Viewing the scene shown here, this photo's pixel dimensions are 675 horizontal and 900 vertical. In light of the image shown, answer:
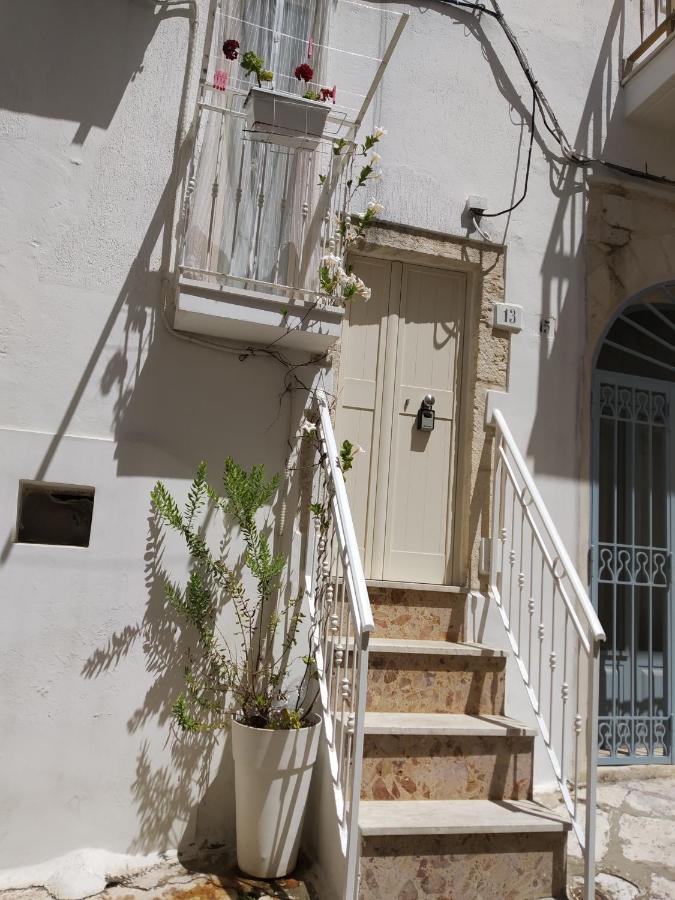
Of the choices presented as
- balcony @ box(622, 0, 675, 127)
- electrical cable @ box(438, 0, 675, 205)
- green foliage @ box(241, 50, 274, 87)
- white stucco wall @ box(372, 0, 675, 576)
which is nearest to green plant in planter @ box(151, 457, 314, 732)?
white stucco wall @ box(372, 0, 675, 576)

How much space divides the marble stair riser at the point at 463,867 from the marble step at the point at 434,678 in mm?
A: 721

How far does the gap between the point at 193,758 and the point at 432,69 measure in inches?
152

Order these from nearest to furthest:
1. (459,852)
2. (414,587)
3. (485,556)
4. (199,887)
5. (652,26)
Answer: (459,852)
(199,887)
(414,587)
(485,556)
(652,26)

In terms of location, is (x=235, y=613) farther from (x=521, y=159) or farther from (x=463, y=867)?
(x=521, y=159)

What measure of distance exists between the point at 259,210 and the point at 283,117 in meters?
0.42

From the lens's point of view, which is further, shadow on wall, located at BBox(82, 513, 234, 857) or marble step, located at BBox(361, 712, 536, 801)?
shadow on wall, located at BBox(82, 513, 234, 857)

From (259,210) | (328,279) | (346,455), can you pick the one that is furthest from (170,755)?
(259,210)

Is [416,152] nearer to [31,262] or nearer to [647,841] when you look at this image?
[31,262]

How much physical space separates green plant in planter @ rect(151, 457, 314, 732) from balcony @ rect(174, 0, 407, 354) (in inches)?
27.5

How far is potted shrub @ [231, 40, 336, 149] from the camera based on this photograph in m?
3.47

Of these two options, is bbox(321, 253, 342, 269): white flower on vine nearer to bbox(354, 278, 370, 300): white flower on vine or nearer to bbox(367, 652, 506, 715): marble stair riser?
bbox(354, 278, 370, 300): white flower on vine

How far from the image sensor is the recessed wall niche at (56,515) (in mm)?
3426

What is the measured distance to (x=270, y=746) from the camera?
9.86 feet

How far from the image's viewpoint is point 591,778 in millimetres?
2912
